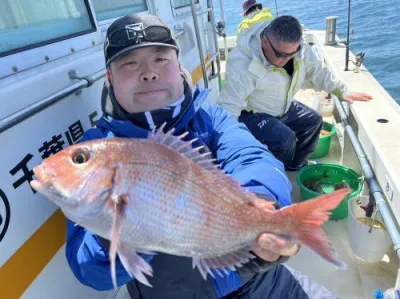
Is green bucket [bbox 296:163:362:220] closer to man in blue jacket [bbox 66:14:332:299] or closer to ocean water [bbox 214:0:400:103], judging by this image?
man in blue jacket [bbox 66:14:332:299]

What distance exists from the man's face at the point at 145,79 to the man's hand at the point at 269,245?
78 centimetres

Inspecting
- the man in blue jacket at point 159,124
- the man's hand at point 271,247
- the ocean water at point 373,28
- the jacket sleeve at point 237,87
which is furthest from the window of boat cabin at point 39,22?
the ocean water at point 373,28

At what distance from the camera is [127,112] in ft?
5.65

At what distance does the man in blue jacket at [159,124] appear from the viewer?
1466 mm

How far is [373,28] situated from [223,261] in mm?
13120

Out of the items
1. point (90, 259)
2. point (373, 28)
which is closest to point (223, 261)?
point (90, 259)

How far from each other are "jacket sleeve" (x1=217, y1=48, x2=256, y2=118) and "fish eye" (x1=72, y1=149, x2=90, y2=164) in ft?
9.20

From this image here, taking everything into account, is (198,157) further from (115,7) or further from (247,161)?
(115,7)

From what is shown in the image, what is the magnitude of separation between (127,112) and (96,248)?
693 mm

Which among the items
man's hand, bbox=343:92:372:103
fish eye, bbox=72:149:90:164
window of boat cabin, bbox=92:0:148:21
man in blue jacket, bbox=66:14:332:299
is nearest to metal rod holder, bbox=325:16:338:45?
man's hand, bbox=343:92:372:103

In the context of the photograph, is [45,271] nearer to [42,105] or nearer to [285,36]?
[42,105]

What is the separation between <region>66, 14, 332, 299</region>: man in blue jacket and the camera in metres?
1.47

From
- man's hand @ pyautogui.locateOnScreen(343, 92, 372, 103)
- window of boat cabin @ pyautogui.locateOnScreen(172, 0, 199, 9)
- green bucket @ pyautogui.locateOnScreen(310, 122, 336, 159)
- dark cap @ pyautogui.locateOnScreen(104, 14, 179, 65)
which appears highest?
dark cap @ pyautogui.locateOnScreen(104, 14, 179, 65)

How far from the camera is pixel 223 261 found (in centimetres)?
A: 115
